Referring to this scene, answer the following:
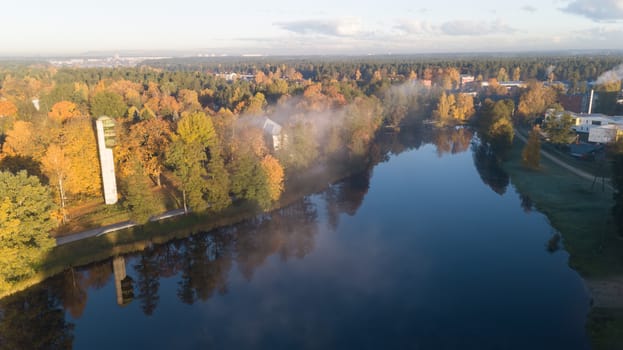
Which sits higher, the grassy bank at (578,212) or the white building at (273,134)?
the white building at (273,134)

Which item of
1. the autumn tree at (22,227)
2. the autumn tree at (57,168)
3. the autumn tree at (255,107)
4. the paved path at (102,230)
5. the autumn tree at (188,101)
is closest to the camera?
the autumn tree at (22,227)

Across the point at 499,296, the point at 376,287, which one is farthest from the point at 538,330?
the point at 376,287

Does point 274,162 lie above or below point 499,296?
above

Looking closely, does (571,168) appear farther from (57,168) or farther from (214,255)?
(57,168)

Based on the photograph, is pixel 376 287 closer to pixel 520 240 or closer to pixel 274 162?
pixel 520 240

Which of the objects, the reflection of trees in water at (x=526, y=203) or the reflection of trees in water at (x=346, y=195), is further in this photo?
the reflection of trees in water at (x=526, y=203)

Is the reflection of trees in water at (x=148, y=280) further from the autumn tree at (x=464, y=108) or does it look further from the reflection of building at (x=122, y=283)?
the autumn tree at (x=464, y=108)

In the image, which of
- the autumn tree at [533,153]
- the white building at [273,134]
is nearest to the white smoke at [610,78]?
the autumn tree at [533,153]
